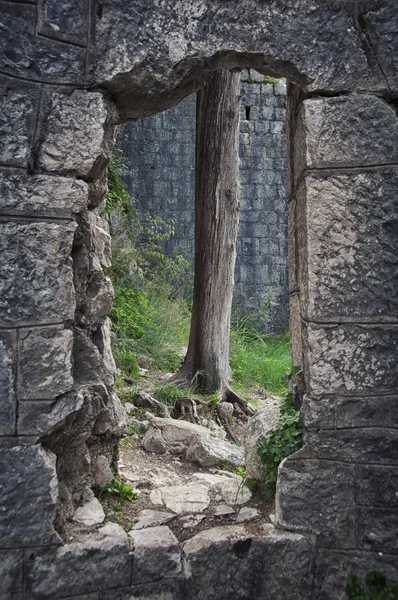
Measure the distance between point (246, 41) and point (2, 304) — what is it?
5.04ft

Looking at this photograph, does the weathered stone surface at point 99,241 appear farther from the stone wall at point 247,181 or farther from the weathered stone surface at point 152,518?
the stone wall at point 247,181

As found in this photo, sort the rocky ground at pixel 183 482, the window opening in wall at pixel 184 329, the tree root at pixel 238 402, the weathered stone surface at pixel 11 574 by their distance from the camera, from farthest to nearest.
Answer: the tree root at pixel 238 402 < the window opening in wall at pixel 184 329 < the rocky ground at pixel 183 482 < the weathered stone surface at pixel 11 574

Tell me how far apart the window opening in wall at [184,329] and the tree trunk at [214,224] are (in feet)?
1.53

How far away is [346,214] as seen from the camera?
7.63ft

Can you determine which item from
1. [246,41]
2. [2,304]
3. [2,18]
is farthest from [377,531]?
[2,18]

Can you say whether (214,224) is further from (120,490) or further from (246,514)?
(246,514)

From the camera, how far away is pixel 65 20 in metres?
2.23

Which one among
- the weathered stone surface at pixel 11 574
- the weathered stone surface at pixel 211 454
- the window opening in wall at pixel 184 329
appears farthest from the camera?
the weathered stone surface at pixel 211 454

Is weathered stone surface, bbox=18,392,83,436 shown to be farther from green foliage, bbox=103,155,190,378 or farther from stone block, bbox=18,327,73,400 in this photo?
green foliage, bbox=103,155,190,378

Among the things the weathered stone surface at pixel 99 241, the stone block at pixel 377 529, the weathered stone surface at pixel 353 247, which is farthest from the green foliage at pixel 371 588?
the weathered stone surface at pixel 99 241

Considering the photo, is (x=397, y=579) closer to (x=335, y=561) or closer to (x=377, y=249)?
(x=335, y=561)

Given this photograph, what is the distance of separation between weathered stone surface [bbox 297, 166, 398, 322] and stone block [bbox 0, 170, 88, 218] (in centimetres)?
103

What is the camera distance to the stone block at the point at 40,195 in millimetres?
2162

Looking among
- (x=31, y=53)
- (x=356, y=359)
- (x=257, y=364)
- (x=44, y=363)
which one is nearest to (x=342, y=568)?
(x=356, y=359)
